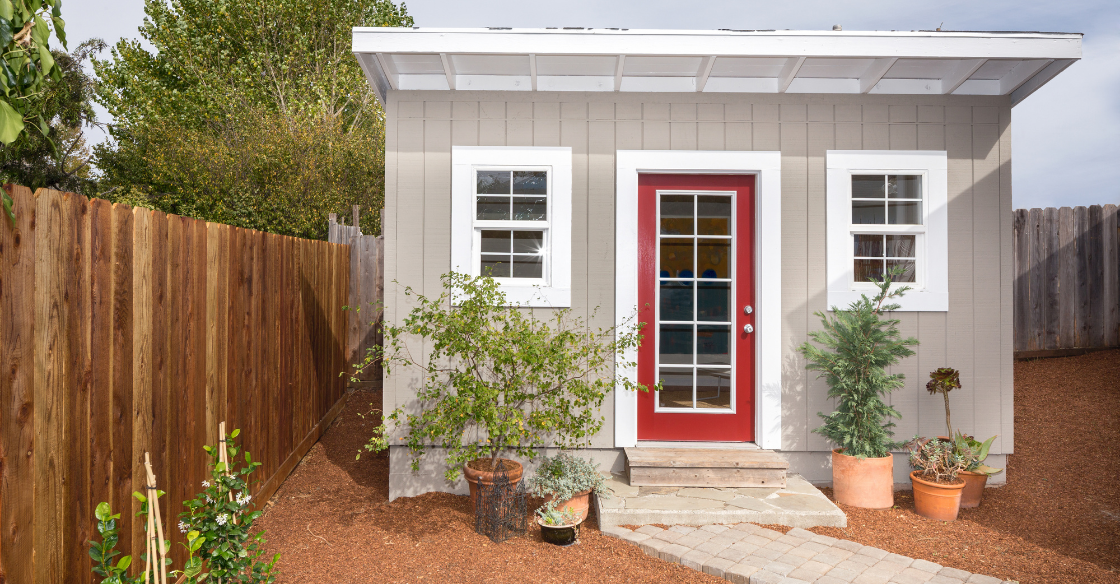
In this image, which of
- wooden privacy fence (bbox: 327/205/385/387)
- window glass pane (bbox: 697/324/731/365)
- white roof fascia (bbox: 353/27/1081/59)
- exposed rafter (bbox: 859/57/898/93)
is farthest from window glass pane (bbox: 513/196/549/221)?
wooden privacy fence (bbox: 327/205/385/387)

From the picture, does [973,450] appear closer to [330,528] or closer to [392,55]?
[330,528]

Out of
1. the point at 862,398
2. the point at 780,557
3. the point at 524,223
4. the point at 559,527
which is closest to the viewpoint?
the point at 780,557

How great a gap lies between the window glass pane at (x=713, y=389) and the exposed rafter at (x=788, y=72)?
2006 millimetres

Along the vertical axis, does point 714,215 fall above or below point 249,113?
below

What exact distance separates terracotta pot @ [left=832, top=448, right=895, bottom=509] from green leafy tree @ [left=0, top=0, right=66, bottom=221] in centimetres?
430

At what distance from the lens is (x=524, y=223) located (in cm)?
442

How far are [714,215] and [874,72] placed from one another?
138 centimetres

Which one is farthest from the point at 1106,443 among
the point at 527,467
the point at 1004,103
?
the point at 527,467

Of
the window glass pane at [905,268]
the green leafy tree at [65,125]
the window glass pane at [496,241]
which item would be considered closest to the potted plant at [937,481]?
the window glass pane at [905,268]

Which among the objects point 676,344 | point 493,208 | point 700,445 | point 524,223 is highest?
point 493,208

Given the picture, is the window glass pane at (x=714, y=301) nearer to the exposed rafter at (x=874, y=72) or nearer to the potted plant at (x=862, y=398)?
the potted plant at (x=862, y=398)

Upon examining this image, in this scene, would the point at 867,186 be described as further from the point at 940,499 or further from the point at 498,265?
the point at 498,265

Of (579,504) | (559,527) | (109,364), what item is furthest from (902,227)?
(109,364)

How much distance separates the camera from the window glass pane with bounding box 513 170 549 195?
4.47 m
